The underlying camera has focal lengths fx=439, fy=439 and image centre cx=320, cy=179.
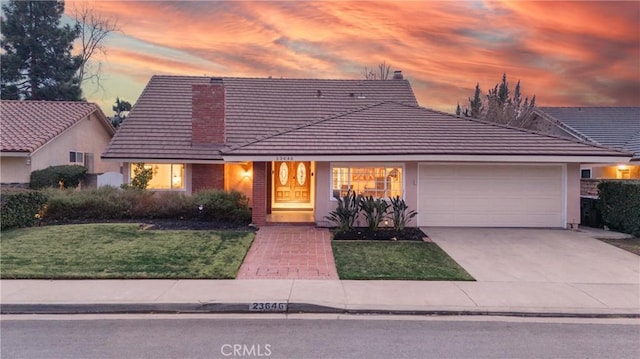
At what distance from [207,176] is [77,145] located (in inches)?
384

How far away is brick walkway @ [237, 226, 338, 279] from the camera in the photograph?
9.22 metres

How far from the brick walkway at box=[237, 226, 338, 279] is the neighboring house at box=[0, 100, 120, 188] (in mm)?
12252

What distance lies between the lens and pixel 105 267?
9305 millimetres

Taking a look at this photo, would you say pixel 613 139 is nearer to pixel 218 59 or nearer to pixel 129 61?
pixel 218 59

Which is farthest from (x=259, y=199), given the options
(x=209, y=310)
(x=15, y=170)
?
(x=15, y=170)

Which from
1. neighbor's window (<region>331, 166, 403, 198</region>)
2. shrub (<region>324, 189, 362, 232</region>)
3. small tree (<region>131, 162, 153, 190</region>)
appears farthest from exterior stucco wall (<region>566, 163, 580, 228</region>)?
small tree (<region>131, 162, 153, 190</region>)

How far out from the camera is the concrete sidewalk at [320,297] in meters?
7.10

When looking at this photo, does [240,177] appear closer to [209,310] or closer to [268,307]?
[209,310]

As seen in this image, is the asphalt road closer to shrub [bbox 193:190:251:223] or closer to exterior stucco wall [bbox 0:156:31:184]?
shrub [bbox 193:190:251:223]

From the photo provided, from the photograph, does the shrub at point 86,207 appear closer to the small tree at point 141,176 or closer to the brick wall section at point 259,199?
the small tree at point 141,176

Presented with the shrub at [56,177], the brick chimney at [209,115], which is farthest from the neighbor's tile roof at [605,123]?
the shrub at [56,177]

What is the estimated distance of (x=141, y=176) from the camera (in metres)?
17.3

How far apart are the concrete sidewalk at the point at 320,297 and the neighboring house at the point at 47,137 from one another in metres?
12.8

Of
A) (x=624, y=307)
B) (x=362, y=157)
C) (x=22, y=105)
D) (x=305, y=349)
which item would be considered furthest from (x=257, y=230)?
(x=22, y=105)
